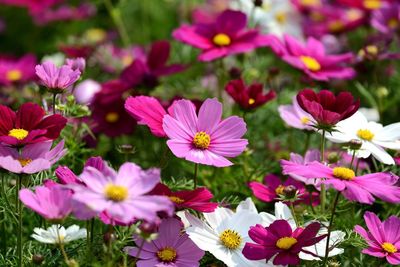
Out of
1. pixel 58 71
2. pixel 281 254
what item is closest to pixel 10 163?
pixel 58 71

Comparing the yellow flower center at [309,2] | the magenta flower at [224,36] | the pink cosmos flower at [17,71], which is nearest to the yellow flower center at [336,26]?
the yellow flower center at [309,2]

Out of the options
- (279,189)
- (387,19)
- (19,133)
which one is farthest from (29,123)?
(387,19)

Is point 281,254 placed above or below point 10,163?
below

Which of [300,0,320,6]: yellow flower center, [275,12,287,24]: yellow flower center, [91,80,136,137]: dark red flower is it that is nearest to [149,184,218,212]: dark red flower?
[91,80,136,137]: dark red flower

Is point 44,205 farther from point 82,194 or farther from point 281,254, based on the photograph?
point 281,254

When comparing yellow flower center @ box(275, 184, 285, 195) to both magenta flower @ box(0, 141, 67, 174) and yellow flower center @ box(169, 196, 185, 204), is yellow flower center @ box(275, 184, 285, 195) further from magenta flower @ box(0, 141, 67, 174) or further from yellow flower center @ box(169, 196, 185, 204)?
magenta flower @ box(0, 141, 67, 174)

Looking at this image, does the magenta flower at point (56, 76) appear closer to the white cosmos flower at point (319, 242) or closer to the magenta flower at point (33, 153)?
the magenta flower at point (33, 153)
